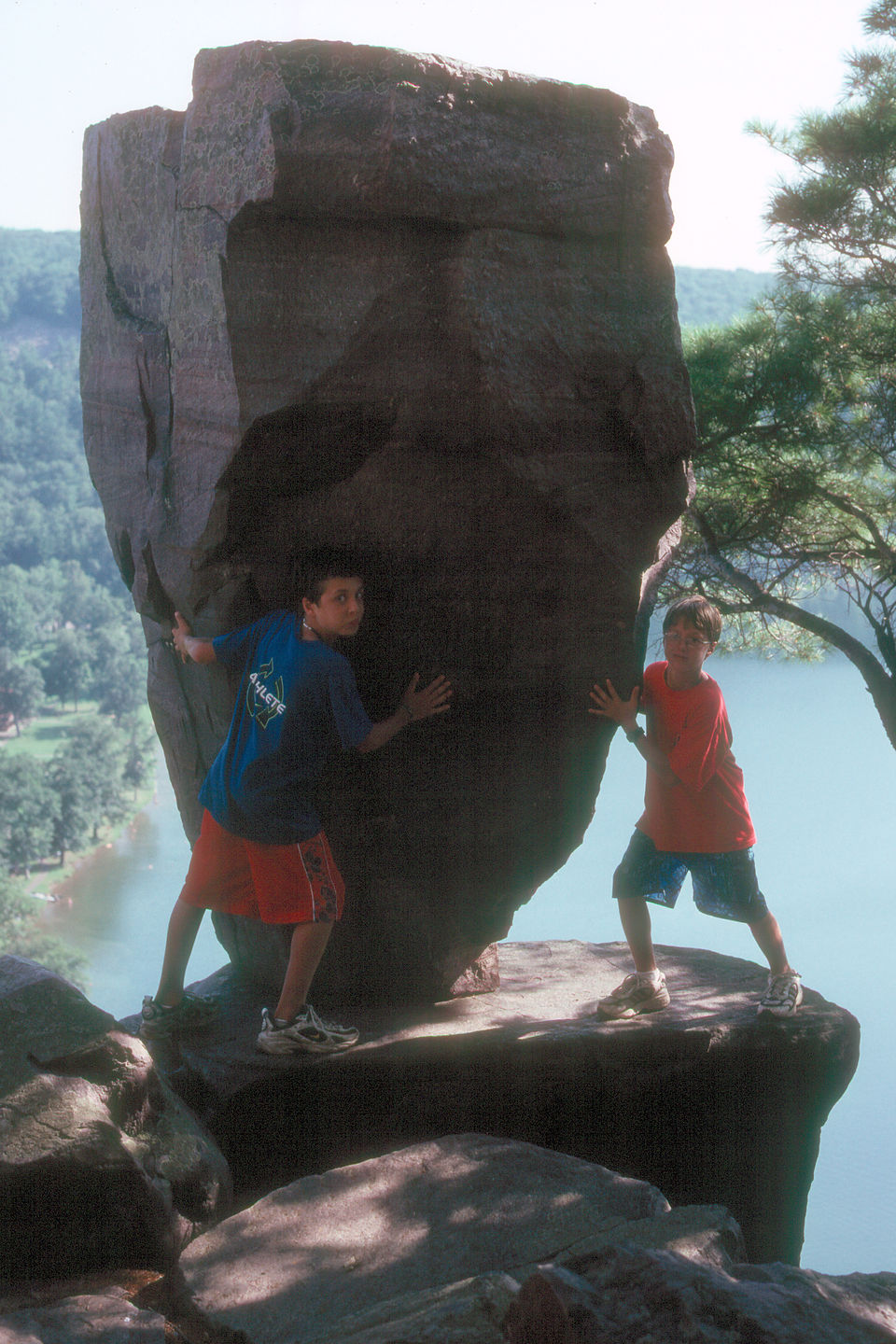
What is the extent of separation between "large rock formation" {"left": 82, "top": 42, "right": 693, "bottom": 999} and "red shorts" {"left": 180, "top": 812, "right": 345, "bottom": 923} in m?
0.35

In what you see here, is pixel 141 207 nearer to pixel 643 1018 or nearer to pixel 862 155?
pixel 643 1018

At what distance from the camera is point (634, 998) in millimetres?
3207

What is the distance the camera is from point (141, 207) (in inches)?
119

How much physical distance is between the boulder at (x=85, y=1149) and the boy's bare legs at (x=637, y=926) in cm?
128

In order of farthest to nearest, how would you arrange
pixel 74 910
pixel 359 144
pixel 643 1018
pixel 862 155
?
pixel 74 910
pixel 862 155
pixel 643 1018
pixel 359 144

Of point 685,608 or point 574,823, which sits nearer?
point 685,608

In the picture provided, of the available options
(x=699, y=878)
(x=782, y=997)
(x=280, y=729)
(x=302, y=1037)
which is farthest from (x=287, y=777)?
(x=782, y=997)

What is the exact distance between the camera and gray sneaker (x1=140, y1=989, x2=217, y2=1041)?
301cm

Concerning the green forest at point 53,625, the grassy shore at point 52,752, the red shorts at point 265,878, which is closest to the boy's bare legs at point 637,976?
the red shorts at point 265,878

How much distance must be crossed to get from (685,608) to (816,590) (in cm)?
295

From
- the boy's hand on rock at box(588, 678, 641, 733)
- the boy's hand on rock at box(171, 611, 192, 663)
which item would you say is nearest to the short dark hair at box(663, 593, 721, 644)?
the boy's hand on rock at box(588, 678, 641, 733)

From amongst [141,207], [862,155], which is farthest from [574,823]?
[862,155]

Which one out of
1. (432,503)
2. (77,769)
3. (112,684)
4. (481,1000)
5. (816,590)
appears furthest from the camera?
(112,684)

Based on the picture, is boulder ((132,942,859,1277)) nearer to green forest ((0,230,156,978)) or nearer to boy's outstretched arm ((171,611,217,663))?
boy's outstretched arm ((171,611,217,663))
